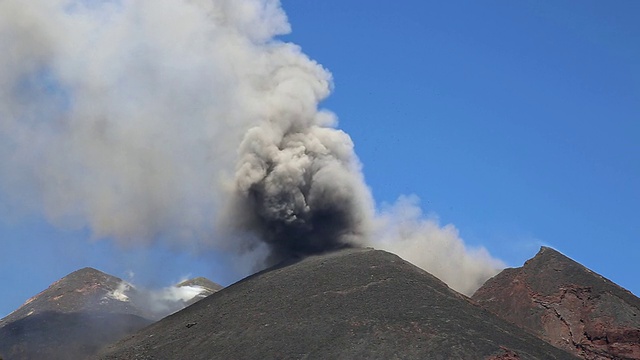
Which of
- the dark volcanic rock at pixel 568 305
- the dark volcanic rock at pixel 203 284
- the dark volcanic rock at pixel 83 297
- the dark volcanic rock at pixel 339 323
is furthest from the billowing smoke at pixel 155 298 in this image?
the dark volcanic rock at pixel 568 305

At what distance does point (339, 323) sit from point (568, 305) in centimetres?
3494

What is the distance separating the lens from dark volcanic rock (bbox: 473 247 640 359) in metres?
78.2

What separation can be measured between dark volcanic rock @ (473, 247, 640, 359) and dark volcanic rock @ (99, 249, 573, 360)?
1702cm

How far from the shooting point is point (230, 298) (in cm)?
7106

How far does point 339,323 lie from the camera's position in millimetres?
59375

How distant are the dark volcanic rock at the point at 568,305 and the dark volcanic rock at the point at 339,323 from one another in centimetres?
1702

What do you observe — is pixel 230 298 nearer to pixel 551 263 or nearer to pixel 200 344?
pixel 200 344

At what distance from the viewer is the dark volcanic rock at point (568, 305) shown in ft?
257

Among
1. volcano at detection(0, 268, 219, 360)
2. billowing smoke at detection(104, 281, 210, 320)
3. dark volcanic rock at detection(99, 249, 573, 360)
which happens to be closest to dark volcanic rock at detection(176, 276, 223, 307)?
billowing smoke at detection(104, 281, 210, 320)

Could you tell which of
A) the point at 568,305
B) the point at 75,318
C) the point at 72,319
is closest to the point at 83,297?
the point at 75,318

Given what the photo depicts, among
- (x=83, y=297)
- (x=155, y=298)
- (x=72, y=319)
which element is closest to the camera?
(x=72, y=319)

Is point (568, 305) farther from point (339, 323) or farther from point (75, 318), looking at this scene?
point (75, 318)

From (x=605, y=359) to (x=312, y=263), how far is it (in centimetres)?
2952

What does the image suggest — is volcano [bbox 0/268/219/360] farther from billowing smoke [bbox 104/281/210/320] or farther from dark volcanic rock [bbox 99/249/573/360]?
dark volcanic rock [bbox 99/249/573/360]
